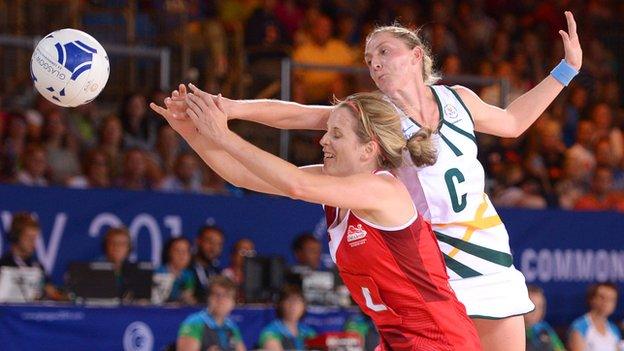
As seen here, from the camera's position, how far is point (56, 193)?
364 inches

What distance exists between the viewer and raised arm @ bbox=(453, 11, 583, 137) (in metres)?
5.56

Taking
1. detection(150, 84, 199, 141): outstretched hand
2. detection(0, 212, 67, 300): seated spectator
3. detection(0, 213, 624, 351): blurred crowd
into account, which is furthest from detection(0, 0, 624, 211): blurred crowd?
detection(150, 84, 199, 141): outstretched hand

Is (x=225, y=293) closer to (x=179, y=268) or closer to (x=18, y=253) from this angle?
(x=179, y=268)

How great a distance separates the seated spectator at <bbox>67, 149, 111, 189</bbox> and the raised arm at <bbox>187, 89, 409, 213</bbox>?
5.71 meters

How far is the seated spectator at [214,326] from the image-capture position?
27.8ft

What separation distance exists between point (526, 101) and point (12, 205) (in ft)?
15.5

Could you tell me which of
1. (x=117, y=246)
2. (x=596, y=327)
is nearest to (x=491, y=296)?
(x=117, y=246)

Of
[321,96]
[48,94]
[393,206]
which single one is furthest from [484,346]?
[321,96]

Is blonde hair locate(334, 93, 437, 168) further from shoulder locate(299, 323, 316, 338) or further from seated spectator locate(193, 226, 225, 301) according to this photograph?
seated spectator locate(193, 226, 225, 301)

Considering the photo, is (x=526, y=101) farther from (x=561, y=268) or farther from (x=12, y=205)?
(x=561, y=268)

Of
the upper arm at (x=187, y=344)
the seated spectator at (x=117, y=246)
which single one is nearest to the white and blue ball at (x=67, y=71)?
the upper arm at (x=187, y=344)

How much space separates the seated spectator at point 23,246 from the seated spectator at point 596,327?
445cm

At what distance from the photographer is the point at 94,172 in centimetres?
1012

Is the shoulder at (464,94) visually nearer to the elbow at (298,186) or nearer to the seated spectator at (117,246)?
the elbow at (298,186)
